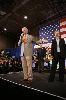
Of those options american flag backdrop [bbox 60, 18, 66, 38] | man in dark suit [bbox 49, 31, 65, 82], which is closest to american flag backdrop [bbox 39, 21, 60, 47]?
american flag backdrop [bbox 60, 18, 66, 38]

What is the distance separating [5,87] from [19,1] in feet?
21.7

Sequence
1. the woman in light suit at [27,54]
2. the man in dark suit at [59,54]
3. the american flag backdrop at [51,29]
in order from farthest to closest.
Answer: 1. the american flag backdrop at [51,29]
2. the man in dark suit at [59,54]
3. the woman in light suit at [27,54]

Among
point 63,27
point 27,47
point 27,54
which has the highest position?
point 63,27

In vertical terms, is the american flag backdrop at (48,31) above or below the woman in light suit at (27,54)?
above

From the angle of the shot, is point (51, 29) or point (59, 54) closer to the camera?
point (59, 54)

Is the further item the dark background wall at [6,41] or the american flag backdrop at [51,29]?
the dark background wall at [6,41]

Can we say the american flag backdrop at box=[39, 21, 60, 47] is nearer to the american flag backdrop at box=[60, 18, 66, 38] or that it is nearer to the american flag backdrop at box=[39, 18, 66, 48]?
the american flag backdrop at box=[39, 18, 66, 48]

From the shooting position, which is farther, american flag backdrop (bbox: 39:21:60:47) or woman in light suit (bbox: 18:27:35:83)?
american flag backdrop (bbox: 39:21:60:47)

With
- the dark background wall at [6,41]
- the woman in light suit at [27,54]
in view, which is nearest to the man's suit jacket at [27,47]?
the woman in light suit at [27,54]

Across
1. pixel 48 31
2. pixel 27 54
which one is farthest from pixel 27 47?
pixel 48 31

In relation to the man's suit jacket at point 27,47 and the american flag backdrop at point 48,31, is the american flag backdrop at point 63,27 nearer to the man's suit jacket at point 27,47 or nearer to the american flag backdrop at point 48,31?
the american flag backdrop at point 48,31

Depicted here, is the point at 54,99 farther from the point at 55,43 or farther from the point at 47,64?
the point at 47,64

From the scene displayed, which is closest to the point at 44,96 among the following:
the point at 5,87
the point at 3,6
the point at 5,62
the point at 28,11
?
the point at 5,87

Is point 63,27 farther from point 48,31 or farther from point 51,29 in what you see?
point 48,31
